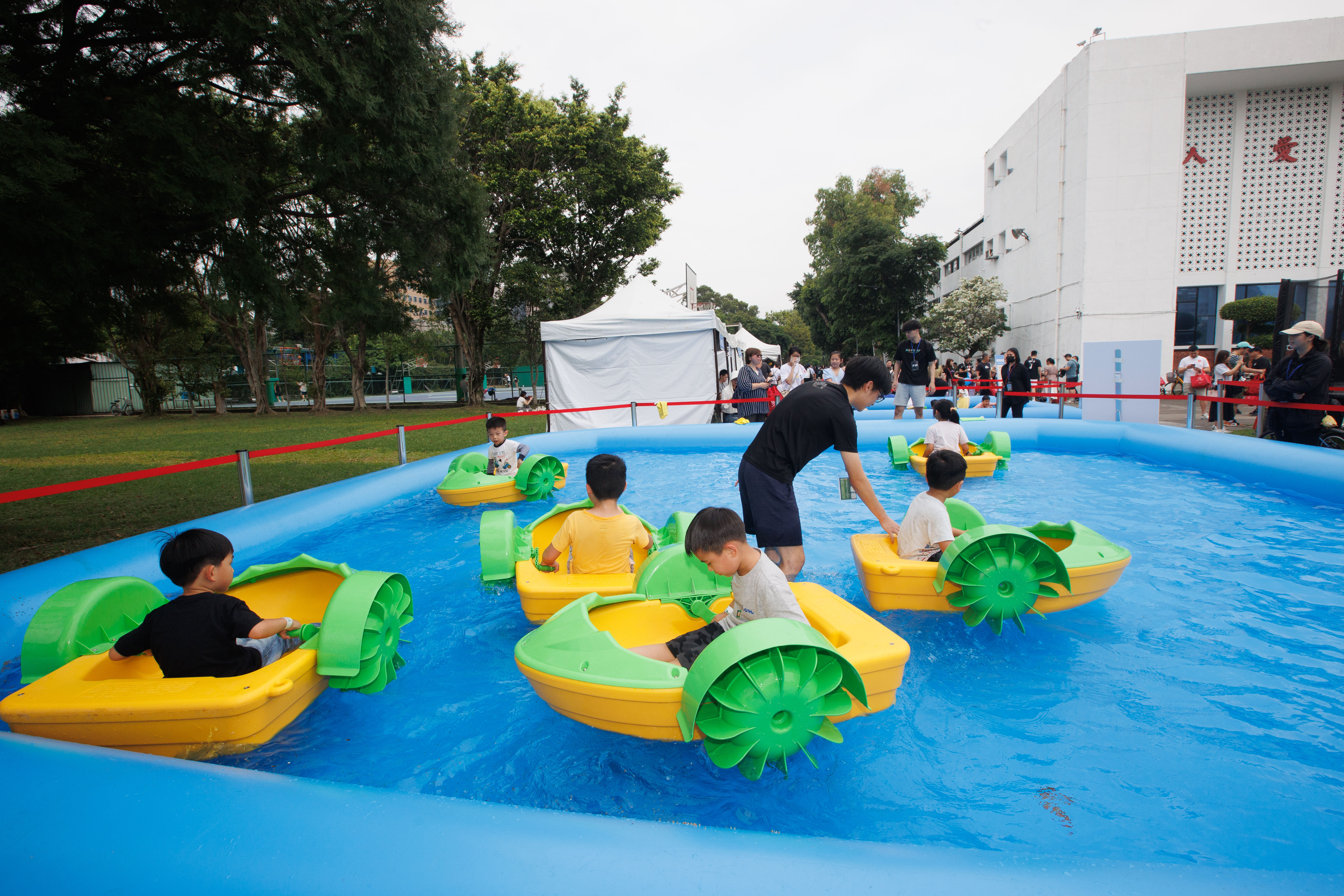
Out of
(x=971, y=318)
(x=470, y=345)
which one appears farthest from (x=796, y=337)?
(x=470, y=345)

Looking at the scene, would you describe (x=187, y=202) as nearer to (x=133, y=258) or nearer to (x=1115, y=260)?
(x=133, y=258)

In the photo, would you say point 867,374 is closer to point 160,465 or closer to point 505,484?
point 505,484

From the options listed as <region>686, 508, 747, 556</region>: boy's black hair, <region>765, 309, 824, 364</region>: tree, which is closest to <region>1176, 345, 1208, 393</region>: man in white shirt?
<region>686, 508, 747, 556</region>: boy's black hair

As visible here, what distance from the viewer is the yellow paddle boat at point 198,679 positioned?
2.52 m

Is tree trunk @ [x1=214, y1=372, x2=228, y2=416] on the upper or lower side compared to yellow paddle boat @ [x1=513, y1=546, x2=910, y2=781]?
upper

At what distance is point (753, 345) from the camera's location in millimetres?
28797

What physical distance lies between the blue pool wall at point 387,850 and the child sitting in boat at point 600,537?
2118mm

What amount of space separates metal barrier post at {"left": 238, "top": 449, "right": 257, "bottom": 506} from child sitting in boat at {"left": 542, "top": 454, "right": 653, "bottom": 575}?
3.89 m

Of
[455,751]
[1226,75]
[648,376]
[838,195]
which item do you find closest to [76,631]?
[455,751]

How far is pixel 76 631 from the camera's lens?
3104mm

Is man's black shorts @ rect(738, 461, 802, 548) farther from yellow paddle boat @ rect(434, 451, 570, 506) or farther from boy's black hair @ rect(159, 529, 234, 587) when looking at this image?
yellow paddle boat @ rect(434, 451, 570, 506)

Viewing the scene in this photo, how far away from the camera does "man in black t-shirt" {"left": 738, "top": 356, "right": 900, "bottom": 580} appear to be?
3.59 metres

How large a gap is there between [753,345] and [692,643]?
87.5 feet

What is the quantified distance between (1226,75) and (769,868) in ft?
107
